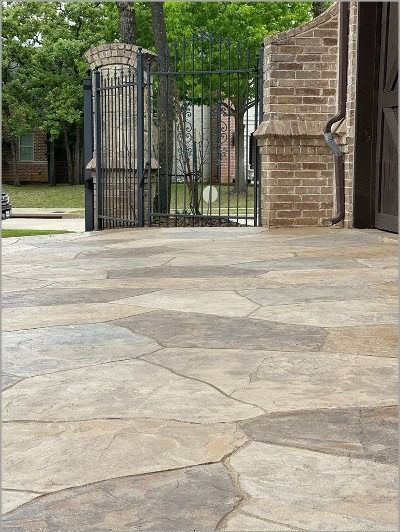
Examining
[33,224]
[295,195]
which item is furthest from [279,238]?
[33,224]

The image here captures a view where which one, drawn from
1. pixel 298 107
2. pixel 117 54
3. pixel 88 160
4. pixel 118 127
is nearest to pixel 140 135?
pixel 118 127

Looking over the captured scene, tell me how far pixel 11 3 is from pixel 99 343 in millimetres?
45094

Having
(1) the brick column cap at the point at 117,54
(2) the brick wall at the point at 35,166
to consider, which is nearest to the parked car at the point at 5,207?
(1) the brick column cap at the point at 117,54

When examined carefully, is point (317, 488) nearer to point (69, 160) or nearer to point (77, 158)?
point (77, 158)

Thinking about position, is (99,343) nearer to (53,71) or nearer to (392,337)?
(392,337)

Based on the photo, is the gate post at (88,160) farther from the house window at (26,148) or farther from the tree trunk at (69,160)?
the house window at (26,148)

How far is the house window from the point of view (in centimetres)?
4534

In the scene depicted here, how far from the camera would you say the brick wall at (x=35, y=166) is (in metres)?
44.9

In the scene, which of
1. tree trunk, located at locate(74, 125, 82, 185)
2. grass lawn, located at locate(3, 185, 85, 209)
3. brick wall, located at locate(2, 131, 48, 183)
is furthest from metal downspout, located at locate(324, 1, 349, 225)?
brick wall, located at locate(2, 131, 48, 183)

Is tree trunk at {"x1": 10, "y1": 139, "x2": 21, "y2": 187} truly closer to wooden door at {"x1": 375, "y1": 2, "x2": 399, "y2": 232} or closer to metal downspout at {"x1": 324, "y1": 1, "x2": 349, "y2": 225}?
metal downspout at {"x1": 324, "y1": 1, "x2": 349, "y2": 225}

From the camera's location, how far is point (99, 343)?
13.3ft

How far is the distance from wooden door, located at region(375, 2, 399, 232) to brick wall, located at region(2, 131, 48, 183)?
36.6m

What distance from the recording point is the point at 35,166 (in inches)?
1773

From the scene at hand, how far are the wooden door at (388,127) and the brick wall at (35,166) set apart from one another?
1439 inches
